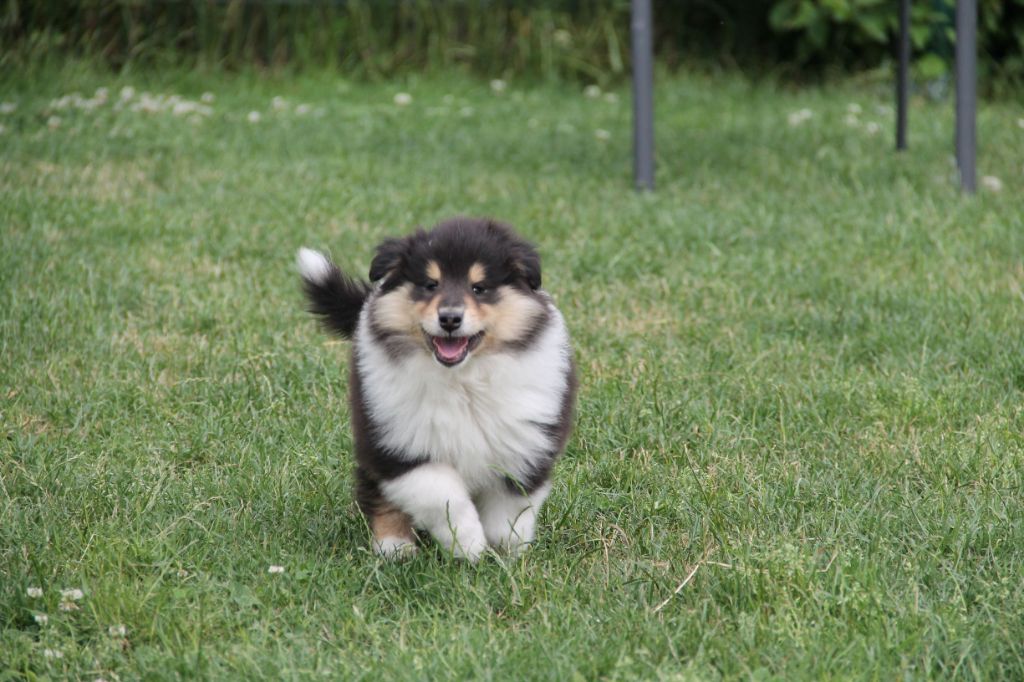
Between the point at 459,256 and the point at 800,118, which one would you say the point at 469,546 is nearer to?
the point at 459,256

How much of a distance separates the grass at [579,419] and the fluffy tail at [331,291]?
1.39 feet

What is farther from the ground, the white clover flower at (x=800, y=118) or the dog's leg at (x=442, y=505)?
the dog's leg at (x=442, y=505)

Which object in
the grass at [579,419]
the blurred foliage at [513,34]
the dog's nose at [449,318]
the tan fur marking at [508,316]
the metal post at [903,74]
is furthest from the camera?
the blurred foliage at [513,34]

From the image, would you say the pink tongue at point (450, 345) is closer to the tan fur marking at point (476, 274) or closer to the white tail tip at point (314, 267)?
the tan fur marking at point (476, 274)

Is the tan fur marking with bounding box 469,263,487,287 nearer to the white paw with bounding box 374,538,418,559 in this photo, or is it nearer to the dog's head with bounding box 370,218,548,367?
the dog's head with bounding box 370,218,548,367

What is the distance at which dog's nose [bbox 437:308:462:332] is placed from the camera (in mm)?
2916

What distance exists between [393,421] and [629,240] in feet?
10.3

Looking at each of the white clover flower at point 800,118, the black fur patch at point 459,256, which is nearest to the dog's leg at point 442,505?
the black fur patch at point 459,256

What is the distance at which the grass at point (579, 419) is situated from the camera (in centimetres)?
270

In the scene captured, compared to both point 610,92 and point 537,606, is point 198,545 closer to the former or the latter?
A: point 537,606

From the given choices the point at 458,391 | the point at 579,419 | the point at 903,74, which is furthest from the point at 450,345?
the point at 903,74

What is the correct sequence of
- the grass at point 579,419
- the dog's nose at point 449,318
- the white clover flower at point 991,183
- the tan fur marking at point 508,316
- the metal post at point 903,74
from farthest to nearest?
the metal post at point 903,74
the white clover flower at point 991,183
the tan fur marking at point 508,316
the dog's nose at point 449,318
the grass at point 579,419

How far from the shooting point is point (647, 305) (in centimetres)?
515

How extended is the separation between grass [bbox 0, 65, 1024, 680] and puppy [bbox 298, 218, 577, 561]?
0.12m
